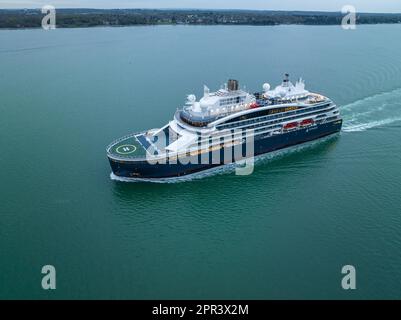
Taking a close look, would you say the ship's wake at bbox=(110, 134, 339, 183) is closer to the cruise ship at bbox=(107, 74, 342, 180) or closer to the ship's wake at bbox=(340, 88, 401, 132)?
the cruise ship at bbox=(107, 74, 342, 180)

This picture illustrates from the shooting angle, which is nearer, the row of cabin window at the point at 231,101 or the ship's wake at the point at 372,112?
the row of cabin window at the point at 231,101

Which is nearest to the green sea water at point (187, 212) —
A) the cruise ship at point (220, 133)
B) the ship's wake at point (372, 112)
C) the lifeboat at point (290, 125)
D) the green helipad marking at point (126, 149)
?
the ship's wake at point (372, 112)

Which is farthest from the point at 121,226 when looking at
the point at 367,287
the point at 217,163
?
the point at 367,287

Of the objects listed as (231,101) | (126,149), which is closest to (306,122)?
(231,101)

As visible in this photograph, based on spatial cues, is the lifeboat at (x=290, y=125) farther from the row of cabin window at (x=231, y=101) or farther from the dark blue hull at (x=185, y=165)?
the row of cabin window at (x=231, y=101)

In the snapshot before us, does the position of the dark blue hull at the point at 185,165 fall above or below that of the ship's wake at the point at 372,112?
below

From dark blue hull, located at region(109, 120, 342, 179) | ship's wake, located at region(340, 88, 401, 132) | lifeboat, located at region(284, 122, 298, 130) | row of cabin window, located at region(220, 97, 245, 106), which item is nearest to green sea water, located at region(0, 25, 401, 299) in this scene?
ship's wake, located at region(340, 88, 401, 132)

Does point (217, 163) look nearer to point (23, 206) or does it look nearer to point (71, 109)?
point (23, 206)

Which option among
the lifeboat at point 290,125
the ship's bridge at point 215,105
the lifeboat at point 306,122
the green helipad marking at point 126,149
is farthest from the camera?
the lifeboat at point 306,122
